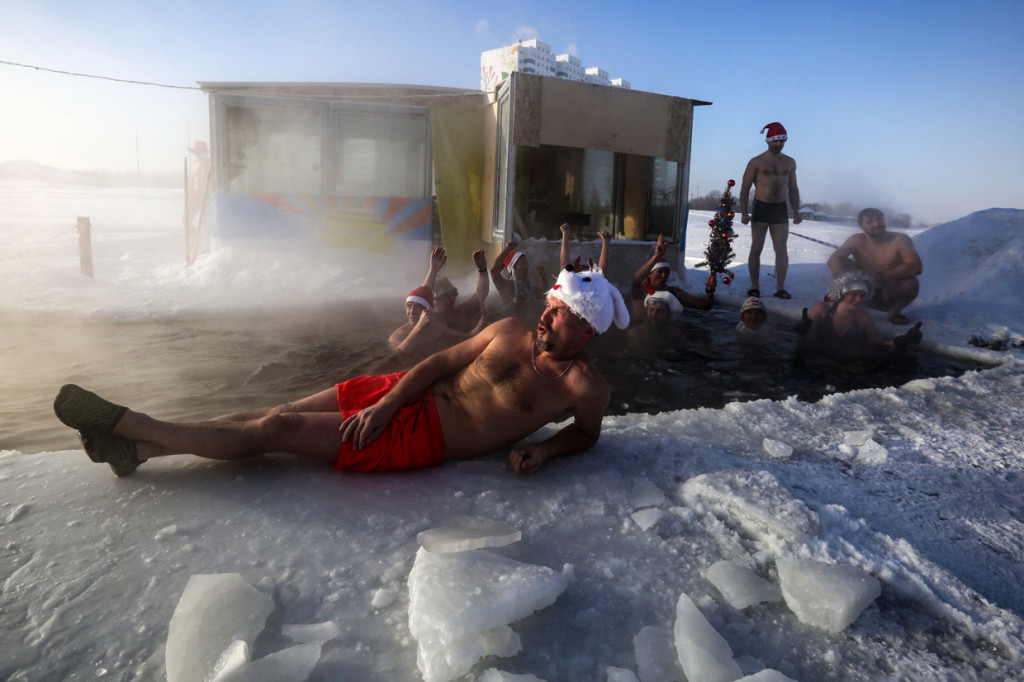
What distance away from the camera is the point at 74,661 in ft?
4.79

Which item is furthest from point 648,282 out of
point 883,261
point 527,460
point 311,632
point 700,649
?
point 311,632

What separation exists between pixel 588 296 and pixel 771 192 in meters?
6.81

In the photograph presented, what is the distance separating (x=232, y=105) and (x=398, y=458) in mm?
8618

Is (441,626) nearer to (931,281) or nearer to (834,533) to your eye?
(834,533)

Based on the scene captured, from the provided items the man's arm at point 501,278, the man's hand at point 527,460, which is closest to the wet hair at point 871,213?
the man's arm at point 501,278

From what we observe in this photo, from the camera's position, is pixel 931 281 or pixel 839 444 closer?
pixel 839 444

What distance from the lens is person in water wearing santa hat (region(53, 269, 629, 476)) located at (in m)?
2.39

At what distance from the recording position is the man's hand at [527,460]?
8.29ft

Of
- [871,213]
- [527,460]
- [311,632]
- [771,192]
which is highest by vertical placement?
[771,192]

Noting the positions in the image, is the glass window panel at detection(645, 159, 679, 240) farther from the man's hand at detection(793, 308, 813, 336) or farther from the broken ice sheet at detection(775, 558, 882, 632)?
the broken ice sheet at detection(775, 558, 882, 632)

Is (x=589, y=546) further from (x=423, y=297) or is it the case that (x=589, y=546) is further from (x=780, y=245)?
(x=780, y=245)

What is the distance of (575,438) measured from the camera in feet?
9.01

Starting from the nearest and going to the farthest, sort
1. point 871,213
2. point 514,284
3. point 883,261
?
point 514,284, point 871,213, point 883,261

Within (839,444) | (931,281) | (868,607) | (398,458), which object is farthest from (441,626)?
(931,281)
